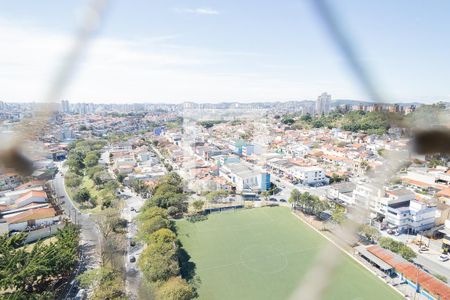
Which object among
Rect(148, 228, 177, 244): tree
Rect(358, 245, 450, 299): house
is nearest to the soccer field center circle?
Rect(148, 228, 177, 244): tree

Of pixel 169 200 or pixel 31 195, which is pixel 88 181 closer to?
pixel 31 195

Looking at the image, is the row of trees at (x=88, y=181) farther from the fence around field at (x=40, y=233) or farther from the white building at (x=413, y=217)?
the white building at (x=413, y=217)

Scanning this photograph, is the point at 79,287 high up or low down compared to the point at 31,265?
down

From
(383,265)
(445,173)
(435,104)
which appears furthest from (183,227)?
(445,173)

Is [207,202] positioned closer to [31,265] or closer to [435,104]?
[31,265]

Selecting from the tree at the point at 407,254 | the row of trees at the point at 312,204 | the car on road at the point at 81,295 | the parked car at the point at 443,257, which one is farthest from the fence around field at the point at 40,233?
the parked car at the point at 443,257

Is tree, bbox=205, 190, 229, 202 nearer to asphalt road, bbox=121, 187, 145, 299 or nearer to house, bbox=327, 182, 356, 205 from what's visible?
asphalt road, bbox=121, 187, 145, 299
